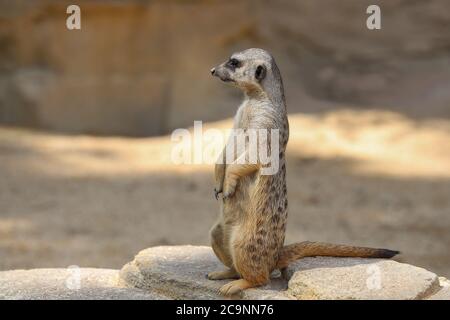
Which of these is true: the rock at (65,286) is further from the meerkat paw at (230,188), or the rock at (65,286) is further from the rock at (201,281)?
the meerkat paw at (230,188)

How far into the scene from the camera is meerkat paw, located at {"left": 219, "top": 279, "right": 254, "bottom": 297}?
10.3ft

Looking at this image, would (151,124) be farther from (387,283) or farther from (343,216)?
(387,283)

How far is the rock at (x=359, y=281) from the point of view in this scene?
3.04m

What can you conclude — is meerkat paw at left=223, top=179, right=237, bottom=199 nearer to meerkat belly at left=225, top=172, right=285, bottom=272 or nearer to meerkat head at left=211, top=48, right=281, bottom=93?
meerkat belly at left=225, top=172, right=285, bottom=272

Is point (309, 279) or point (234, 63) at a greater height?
point (234, 63)

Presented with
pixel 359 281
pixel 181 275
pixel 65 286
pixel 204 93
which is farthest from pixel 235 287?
pixel 204 93

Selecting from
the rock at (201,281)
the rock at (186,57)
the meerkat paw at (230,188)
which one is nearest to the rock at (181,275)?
the rock at (201,281)

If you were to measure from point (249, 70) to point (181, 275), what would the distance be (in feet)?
2.96

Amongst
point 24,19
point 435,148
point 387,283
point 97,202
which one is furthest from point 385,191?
point 24,19

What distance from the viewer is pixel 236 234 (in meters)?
3.21

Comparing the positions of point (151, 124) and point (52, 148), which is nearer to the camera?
point (52, 148)

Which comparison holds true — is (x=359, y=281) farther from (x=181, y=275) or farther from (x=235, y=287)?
(x=181, y=275)

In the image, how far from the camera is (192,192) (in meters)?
6.77
